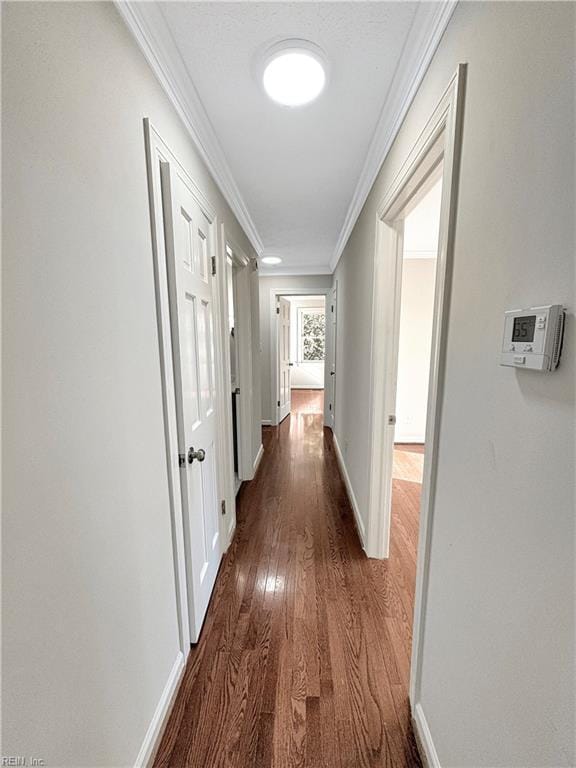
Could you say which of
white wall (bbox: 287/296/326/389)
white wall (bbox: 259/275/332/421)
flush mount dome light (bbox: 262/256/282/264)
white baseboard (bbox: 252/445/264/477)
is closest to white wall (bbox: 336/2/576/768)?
white baseboard (bbox: 252/445/264/477)

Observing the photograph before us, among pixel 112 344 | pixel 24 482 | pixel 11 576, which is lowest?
pixel 11 576

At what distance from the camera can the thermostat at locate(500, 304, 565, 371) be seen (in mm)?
529

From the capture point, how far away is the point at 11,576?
1.81 ft

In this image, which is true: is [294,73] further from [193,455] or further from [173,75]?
[193,455]

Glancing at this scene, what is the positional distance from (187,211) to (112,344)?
80 cm

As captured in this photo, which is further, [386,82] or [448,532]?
[386,82]

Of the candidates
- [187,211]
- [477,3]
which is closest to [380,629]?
[187,211]

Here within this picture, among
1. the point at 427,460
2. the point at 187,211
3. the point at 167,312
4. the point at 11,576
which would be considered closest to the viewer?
the point at 11,576

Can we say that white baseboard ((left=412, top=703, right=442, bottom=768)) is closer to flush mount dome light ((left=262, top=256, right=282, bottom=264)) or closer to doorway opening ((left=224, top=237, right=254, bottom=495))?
doorway opening ((left=224, top=237, right=254, bottom=495))

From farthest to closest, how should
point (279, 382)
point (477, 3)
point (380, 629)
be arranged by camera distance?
point (279, 382) → point (380, 629) → point (477, 3)

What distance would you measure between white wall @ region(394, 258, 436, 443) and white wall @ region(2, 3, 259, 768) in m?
3.44

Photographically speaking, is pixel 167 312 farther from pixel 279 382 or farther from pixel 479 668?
pixel 279 382

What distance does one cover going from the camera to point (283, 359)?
17.6 ft

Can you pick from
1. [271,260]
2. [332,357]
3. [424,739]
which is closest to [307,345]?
[332,357]
